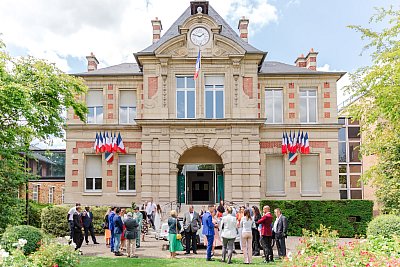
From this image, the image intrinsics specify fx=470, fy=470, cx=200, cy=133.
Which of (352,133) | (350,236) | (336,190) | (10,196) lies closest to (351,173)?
(352,133)

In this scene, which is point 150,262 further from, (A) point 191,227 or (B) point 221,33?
(B) point 221,33

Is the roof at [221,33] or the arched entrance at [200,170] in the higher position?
the roof at [221,33]

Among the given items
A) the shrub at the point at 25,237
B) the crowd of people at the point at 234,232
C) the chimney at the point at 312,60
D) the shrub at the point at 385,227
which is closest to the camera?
the shrub at the point at 25,237

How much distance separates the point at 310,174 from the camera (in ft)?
90.7

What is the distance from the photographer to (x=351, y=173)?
141 ft

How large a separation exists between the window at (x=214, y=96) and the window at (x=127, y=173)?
5.36 m

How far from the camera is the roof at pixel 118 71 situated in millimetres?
28031

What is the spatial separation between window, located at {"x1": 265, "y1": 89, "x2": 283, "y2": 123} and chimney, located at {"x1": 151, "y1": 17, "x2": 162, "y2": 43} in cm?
867

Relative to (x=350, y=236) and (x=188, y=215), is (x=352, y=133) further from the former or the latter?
(x=188, y=215)

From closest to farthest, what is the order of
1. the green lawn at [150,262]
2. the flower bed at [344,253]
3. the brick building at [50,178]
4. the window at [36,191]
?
the flower bed at [344,253] < the green lawn at [150,262] < the window at [36,191] < the brick building at [50,178]

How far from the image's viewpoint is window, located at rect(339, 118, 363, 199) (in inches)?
1686

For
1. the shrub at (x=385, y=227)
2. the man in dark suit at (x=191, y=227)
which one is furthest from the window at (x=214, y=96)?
the shrub at (x=385, y=227)

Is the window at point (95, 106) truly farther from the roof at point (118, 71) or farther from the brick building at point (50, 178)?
the brick building at point (50, 178)

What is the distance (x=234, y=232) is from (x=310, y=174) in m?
14.2
